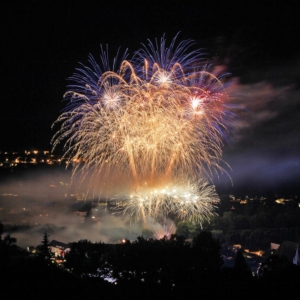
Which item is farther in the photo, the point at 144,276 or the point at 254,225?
the point at 254,225

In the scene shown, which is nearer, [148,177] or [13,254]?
[13,254]

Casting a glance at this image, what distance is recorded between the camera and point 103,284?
25.4 feet

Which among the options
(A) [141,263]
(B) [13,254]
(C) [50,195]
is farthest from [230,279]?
(C) [50,195]

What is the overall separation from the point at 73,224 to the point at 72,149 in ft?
39.0

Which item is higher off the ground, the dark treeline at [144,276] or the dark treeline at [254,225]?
the dark treeline at [254,225]

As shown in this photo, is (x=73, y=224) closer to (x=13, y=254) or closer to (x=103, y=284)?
(x=13, y=254)

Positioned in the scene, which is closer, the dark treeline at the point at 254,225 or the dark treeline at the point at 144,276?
the dark treeline at the point at 144,276

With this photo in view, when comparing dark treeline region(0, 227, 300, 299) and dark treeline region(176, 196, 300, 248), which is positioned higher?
dark treeline region(176, 196, 300, 248)

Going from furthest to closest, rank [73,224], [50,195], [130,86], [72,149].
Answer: [50,195], [73,224], [72,149], [130,86]

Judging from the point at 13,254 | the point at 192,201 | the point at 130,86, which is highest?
the point at 130,86

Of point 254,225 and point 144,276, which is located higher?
point 254,225

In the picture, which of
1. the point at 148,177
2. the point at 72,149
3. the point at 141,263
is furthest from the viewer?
the point at 148,177

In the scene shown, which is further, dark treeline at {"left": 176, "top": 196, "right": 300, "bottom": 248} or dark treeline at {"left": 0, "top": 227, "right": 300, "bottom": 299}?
dark treeline at {"left": 176, "top": 196, "right": 300, "bottom": 248}

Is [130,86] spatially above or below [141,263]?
above
